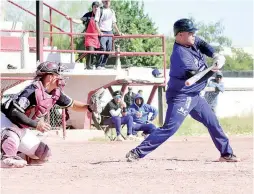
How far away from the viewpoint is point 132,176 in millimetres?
8000

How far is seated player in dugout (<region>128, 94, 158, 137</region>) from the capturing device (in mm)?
16250

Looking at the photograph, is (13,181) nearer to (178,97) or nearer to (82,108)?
(82,108)

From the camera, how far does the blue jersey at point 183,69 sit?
9281 mm

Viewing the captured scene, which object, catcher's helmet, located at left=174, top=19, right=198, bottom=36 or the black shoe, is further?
the black shoe

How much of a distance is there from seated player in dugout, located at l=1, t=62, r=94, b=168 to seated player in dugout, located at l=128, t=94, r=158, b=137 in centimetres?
687

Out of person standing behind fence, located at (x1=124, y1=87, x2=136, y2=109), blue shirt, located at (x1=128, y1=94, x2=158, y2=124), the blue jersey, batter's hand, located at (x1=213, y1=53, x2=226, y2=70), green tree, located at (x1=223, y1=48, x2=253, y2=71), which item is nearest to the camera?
the blue jersey

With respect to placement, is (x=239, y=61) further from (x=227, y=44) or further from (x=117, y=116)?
(x=117, y=116)

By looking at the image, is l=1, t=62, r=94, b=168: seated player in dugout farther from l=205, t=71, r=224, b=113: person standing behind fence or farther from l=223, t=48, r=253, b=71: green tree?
l=223, t=48, r=253, b=71: green tree

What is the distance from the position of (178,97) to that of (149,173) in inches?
55.9

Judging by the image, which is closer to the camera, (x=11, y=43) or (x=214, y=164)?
(x=214, y=164)

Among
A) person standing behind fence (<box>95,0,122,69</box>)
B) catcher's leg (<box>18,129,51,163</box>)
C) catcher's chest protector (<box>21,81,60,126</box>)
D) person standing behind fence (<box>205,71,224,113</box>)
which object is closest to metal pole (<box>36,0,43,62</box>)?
person standing behind fence (<box>95,0,122,69</box>)

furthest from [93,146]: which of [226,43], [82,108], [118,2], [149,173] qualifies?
[226,43]

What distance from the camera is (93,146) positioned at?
13516mm

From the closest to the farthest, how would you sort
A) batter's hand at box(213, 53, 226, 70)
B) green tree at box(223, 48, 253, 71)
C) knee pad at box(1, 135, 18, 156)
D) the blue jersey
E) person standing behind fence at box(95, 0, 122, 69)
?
knee pad at box(1, 135, 18, 156)
the blue jersey
batter's hand at box(213, 53, 226, 70)
person standing behind fence at box(95, 0, 122, 69)
green tree at box(223, 48, 253, 71)
